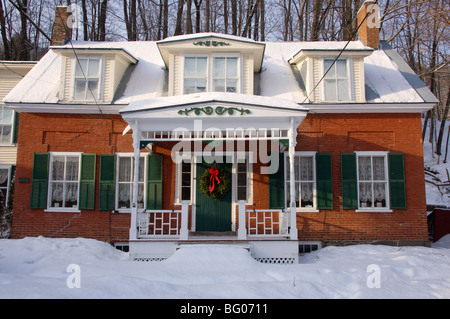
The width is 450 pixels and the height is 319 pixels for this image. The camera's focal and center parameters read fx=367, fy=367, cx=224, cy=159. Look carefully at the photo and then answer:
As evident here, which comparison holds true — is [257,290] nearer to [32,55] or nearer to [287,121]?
[287,121]

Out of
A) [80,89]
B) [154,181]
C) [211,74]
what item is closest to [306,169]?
[211,74]

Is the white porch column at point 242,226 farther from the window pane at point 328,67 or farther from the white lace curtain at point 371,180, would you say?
the window pane at point 328,67

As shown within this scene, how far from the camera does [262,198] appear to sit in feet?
32.7

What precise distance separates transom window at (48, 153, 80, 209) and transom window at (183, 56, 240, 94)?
372cm

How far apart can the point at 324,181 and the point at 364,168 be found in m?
1.21

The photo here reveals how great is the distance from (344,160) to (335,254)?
2591 millimetres

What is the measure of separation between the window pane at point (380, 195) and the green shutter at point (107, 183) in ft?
23.4

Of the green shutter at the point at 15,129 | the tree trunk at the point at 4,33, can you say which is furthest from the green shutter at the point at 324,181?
the tree trunk at the point at 4,33

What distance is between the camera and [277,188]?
9.91 m

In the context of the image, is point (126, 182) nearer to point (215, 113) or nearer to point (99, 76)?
point (99, 76)

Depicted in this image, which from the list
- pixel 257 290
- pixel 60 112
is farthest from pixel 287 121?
pixel 60 112

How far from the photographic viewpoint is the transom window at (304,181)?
395 inches

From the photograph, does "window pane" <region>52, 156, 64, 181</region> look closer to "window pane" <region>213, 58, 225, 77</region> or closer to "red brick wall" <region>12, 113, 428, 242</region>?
"red brick wall" <region>12, 113, 428, 242</region>

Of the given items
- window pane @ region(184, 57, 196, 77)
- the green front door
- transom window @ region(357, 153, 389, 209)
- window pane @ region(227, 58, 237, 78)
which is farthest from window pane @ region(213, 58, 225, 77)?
transom window @ region(357, 153, 389, 209)
